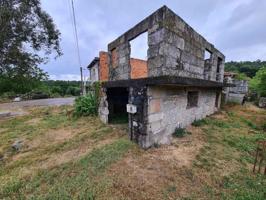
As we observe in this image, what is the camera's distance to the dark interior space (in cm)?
746

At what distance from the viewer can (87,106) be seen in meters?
9.15

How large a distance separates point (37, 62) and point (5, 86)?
6.19 ft

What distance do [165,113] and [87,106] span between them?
5593 millimetres

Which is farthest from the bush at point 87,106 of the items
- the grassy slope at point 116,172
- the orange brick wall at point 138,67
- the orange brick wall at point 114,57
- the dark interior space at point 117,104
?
the orange brick wall at point 138,67

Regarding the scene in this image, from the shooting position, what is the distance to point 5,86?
24.1 ft

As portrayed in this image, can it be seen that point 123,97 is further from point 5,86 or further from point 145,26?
point 5,86

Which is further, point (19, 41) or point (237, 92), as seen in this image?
point (237, 92)

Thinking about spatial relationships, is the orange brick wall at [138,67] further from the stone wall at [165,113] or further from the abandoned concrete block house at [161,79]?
the stone wall at [165,113]

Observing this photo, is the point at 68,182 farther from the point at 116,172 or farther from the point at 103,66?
the point at 103,66

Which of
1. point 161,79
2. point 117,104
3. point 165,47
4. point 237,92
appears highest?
point 165,47

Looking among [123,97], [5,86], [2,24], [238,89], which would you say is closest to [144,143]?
[123,97]

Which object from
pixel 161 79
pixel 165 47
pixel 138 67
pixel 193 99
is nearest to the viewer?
pixel 161 79

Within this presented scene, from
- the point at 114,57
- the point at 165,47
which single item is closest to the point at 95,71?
the point at 114,57

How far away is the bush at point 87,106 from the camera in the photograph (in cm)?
895
